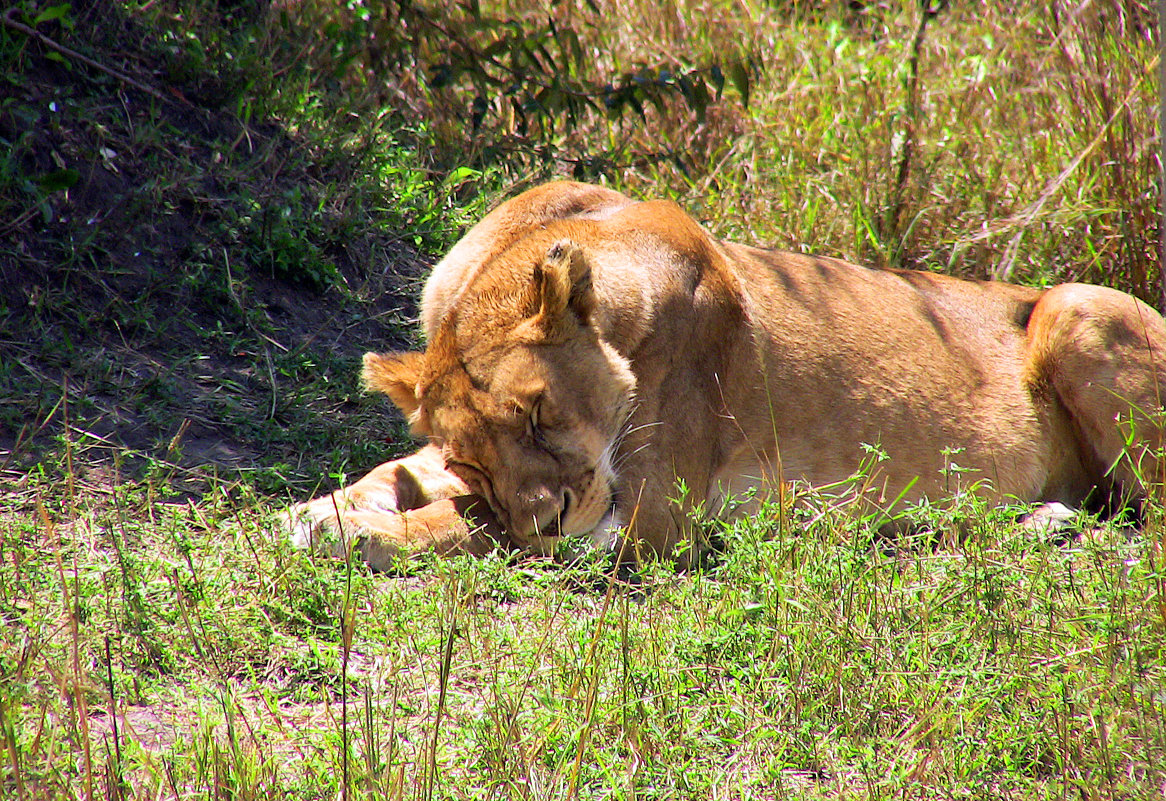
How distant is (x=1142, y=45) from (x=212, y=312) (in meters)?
4.58

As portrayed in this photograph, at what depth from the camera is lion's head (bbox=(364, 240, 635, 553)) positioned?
338 centimetres

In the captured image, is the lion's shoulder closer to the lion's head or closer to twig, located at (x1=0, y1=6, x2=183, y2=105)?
the lion's head

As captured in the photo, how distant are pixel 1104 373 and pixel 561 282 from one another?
221 centimetres

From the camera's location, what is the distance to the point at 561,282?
338cm

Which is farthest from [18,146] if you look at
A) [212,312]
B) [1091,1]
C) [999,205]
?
[1091,1]

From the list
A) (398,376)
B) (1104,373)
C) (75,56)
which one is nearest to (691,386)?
(398,376)

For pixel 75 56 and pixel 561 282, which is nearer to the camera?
pixel 561 282

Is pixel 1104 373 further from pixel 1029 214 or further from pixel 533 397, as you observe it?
pixel 533 397

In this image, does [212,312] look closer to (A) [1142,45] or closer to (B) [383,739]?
(B) [383,739]

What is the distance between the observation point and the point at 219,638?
2.88m

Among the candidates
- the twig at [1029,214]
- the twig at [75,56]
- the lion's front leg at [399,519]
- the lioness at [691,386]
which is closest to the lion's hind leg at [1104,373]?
the lioness at [691,386]

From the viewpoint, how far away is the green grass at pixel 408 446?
93.6 inches

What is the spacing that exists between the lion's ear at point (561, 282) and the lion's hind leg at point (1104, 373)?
1974 millimetres

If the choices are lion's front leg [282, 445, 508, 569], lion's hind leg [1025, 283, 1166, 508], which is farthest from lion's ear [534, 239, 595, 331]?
lion's hind leg [1025, 283, 1166, 508]
